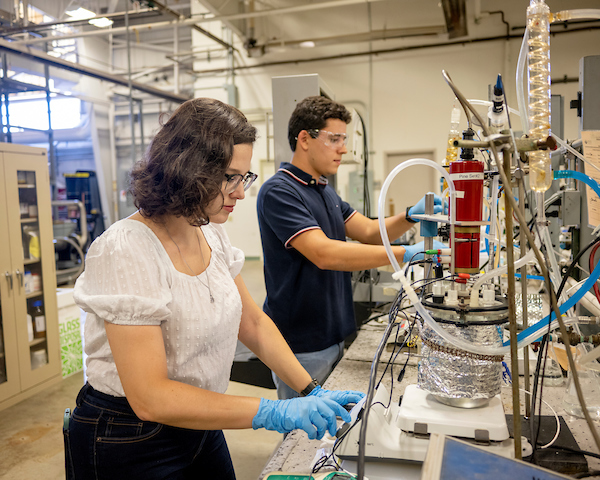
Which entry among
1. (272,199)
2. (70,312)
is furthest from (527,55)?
(70,312)

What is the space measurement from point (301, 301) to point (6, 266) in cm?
232

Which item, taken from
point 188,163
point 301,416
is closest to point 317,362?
point 301,416

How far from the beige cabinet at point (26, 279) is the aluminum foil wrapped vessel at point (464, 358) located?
292 cm

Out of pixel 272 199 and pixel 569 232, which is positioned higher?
pixel 272 199

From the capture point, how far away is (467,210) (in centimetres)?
86

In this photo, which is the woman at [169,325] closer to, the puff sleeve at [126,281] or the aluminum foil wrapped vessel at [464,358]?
the puff sleeve at [126,281]

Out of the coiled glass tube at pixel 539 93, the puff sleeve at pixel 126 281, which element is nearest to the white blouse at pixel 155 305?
the puff sleeve at pixel 126 281

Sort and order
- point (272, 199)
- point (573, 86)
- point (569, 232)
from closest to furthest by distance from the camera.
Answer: point (272, 199) < point (569, 232) < point (573, 86)

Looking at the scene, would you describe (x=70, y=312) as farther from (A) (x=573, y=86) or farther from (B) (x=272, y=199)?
(A) (x=573, y=86)

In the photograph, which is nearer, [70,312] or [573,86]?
[70,312]

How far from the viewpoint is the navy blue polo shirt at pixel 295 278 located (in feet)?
4.99

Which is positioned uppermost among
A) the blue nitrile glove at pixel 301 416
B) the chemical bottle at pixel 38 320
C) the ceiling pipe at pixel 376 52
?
the ceiling pipe at pixel 376 52

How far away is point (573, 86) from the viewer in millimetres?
5840

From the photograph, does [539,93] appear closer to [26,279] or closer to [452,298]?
[452,298]
